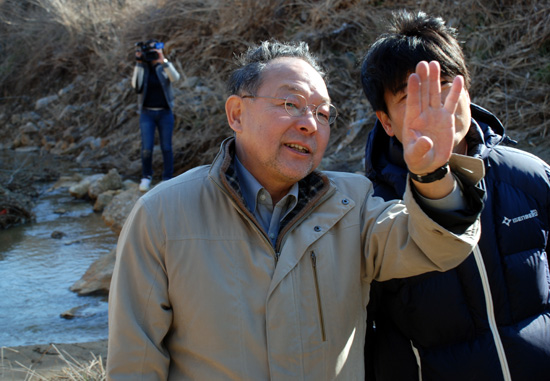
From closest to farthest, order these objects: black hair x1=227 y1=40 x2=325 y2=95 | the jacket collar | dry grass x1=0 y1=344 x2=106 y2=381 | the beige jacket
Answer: the beige jacket
the jacket collar
black hair x1=227 y1=40 x2=325 y2=95
dry grass x1=0 y1=344 x2=106 y2=381

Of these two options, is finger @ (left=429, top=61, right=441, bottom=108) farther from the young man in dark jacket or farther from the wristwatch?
the young man in dark jacket

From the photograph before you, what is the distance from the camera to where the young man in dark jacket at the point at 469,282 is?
5.25 ft

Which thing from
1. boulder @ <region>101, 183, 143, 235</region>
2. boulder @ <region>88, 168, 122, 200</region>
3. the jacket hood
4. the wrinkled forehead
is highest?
the wrinkled forehead

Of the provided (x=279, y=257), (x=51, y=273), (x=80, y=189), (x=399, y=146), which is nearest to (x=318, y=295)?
(x=279, y=257)

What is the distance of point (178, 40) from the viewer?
10031 mm

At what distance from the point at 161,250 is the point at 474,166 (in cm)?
84

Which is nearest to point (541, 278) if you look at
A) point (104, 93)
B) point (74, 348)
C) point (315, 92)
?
point (315, 92)

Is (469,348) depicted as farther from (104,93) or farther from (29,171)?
(104,93)

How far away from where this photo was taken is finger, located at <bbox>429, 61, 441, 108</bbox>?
137 cm

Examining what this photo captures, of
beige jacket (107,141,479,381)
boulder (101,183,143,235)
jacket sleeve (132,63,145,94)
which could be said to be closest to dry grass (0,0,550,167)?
jacket sleeve (132,63,145,94)

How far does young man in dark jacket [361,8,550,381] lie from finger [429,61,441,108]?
0.33 m

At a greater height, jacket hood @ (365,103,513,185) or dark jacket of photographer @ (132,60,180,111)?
jacket hood @ (365,103,513,185)

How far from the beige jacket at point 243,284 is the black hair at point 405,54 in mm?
430

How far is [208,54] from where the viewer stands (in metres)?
9.34
